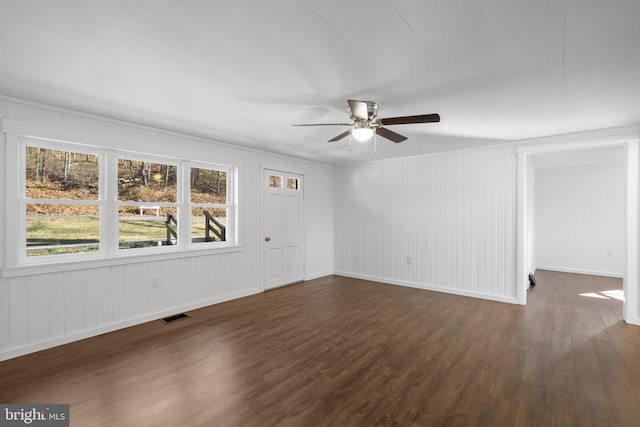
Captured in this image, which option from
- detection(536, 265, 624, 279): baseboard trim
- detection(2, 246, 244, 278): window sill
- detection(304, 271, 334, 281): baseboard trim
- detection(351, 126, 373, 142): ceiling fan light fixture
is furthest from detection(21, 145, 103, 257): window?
detection(536, 265, 624, 279): baseboard trim

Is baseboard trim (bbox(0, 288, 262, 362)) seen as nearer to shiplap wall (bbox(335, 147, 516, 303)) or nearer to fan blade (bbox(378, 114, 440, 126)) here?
shiplap wall (bbox(335, 147, 516, 303))

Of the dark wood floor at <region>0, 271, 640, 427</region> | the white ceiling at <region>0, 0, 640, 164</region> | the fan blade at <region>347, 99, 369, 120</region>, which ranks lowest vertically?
the dark wood floor at <region>0, 271, 640, 427</region>

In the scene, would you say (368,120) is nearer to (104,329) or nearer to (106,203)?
(106,203)

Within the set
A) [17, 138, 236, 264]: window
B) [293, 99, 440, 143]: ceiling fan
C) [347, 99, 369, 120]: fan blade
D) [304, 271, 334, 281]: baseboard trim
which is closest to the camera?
[347, 99, 369, 120]: fan blade

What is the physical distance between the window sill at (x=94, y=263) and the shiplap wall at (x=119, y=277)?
0.02 metres

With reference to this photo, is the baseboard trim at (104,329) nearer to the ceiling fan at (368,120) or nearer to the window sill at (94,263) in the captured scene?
the window sill at (94,263)

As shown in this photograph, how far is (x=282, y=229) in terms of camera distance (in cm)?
580

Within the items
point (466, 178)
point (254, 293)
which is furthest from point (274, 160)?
point (466, 178)

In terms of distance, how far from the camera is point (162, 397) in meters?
2.27

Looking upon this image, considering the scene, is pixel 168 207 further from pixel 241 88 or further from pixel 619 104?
pixel 619 104

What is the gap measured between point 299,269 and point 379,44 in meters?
4.81

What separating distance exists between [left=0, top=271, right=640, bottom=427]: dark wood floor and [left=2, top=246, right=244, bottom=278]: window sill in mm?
806

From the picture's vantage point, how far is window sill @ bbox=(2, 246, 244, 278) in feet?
9.61

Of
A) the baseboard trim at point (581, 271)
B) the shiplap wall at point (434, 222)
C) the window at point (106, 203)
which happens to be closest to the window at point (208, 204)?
the window at point (106, 203)
